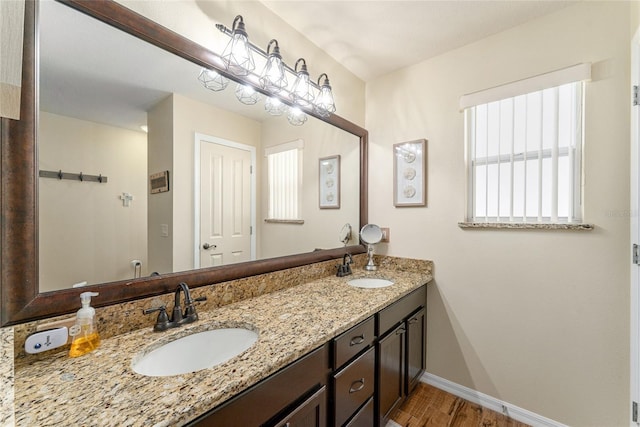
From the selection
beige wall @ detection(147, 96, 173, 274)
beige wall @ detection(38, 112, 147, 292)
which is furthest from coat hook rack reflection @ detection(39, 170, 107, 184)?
beige wall @ detection(147, 96, 173, 274)

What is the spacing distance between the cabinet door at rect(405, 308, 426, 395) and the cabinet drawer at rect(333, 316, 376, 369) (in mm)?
542

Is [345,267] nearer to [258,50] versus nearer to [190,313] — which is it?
[190,313]

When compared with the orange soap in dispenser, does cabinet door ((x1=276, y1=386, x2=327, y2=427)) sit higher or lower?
lower

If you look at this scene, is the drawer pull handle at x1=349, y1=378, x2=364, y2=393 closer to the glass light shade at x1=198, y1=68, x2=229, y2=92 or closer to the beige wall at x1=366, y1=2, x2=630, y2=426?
the beige wall at x1=366, y1=2, x2=630, y2=426

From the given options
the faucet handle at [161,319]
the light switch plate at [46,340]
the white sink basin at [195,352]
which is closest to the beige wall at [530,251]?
the white sink basin at [195,352]

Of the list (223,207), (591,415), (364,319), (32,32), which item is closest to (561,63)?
(364,319)

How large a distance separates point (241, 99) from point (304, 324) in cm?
121

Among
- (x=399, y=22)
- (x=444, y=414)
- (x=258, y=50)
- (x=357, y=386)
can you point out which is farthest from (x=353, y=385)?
(x=399, y=22)

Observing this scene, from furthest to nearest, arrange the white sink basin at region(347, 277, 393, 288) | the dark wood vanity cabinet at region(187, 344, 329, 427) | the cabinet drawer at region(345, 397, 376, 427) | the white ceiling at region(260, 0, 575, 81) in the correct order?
the white sink basin at region(347, 277, 393, 288)
the white ceiling at region(260, 0, 575, 81)
the cabinet drawer at region(345, 397, 376, 427)
the dark wood vanity cabinet at region(187, 344, 329, 427)

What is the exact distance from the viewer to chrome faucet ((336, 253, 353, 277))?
1942 millimetres

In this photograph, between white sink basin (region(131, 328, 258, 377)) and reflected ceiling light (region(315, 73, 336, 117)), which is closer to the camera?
white sink basin (region(131, 328, 258, 377))

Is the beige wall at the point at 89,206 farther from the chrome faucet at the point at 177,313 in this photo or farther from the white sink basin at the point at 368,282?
the white sink basin at the point at 368,282

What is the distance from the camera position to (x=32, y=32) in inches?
32.3

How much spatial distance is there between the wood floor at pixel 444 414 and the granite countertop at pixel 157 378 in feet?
3.32
